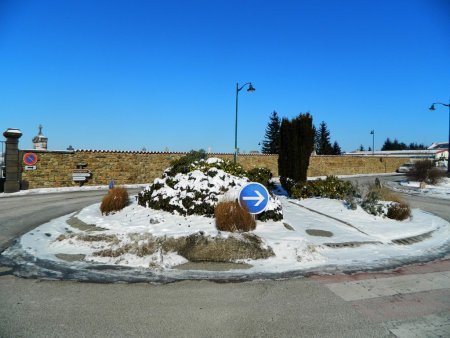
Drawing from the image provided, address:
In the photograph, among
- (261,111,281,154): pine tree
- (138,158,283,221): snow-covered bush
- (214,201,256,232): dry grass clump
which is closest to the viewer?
(214,201,256,232): dry grass clump

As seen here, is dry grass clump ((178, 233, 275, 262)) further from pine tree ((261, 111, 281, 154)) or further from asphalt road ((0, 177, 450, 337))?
pine tree ((261, 111, 281, 154))

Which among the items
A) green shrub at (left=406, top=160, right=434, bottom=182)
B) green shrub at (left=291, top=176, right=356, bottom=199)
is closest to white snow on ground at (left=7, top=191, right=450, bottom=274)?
green shrub at (left=291, top=176, right=356, bottom=199)

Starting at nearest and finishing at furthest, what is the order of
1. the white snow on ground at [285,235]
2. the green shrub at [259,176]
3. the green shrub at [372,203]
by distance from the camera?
the white snow on ground at [285,235], the green shrub at [372,203], the green shrub at [259,176]

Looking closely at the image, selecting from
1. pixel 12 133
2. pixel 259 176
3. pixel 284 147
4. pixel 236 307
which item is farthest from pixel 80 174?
pixel 236 307

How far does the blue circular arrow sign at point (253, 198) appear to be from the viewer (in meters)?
8.03

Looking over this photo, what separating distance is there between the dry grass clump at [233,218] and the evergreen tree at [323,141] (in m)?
61.9

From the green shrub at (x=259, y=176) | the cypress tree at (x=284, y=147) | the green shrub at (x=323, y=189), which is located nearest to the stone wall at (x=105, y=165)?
the cypress tree at (x=284, y=147)

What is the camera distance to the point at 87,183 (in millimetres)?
21703

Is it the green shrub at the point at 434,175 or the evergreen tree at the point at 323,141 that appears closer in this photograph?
the green shrub at the point at 434,175

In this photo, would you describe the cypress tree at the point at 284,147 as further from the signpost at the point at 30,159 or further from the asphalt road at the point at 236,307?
the signpost at the point at 30,159

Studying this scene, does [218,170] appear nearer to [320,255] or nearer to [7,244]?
[320,255]

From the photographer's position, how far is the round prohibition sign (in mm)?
19203

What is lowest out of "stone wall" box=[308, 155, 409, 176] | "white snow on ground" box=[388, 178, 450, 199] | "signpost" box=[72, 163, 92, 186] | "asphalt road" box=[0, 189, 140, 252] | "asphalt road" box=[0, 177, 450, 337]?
"asphalt road" box=[0, 177, 450, 337]

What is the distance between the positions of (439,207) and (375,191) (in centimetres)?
549
